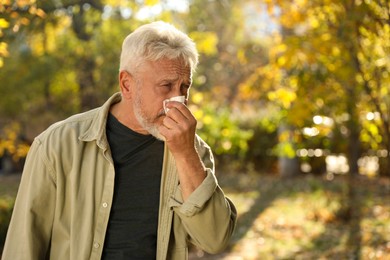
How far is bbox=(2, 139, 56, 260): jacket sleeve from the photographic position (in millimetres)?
2494

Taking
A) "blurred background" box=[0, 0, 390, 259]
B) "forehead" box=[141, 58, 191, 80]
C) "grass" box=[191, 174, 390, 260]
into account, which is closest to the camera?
"forehead" box=[141, 58, 191, 80]

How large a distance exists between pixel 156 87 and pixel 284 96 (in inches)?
197

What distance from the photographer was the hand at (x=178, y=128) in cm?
250

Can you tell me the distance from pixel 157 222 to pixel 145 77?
1.94ft

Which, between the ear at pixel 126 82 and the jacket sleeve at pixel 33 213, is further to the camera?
the ear at pixel 126 82

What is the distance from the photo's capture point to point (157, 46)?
262 centimetres

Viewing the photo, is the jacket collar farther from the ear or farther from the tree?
the tree

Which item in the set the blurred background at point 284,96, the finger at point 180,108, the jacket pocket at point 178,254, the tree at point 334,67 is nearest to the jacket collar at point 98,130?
the finger at point 180,108

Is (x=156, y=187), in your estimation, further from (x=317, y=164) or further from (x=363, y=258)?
(x=317, y=164)

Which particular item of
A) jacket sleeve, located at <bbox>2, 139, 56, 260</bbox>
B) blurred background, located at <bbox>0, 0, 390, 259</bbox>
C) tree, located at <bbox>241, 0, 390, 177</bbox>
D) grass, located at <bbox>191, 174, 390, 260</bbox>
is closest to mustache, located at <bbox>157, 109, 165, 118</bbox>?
jacket sleeve, located at <bbox>2, 139, 56, 260</bbox>

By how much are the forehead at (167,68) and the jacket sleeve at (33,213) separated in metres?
0.53

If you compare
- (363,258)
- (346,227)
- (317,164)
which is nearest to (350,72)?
(363,258)

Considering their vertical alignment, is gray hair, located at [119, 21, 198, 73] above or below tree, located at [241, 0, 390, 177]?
below

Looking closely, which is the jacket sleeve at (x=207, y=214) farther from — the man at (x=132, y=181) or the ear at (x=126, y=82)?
the ear at (x=126, y=82)
